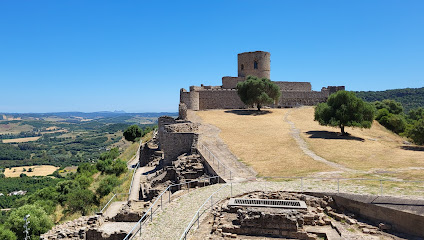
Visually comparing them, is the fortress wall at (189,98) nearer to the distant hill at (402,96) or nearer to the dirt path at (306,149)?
the dirt path at (306,149)

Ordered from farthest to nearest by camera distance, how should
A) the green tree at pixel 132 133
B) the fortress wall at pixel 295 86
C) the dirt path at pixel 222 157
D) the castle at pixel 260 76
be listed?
the green tree at pixel 132 133 < the fortress wall at pixel 295 86 < the castle at pixel 260 76 < the dirt path at pixel 222 157

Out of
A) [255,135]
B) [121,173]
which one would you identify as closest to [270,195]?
[255,135]

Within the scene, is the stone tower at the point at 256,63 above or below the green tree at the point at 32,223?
above

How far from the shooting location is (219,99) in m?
47.2

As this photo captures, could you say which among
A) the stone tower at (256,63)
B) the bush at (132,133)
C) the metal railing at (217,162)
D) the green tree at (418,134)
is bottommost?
the bush at (132,133)

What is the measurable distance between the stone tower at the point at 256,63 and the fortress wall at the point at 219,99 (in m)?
6.80

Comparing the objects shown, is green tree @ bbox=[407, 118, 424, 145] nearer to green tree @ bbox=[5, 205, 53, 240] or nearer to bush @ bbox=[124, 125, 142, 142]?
green tree @ bbox=[5, 205, 53, 240]

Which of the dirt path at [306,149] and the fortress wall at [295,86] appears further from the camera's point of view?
the fortress wall at [295,86]

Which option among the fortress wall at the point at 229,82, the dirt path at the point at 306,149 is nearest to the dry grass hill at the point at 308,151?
the dirt path at the point at 306,149

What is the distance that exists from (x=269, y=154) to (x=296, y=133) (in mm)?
9449

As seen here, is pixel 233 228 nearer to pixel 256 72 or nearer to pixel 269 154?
pixel 269 154

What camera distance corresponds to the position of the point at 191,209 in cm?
1189

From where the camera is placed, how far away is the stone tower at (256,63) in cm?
5206

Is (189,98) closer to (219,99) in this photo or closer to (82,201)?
(219,99)
